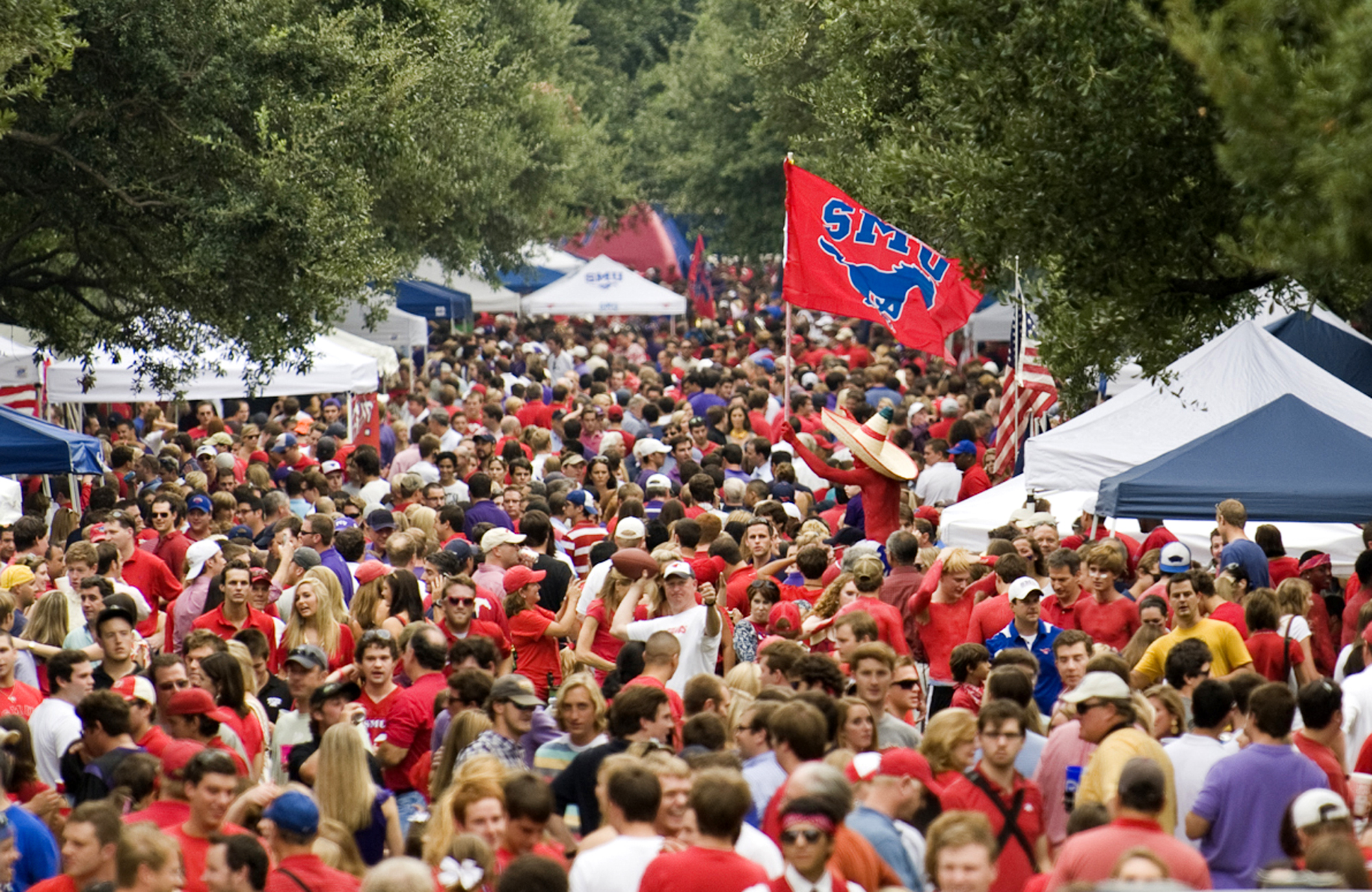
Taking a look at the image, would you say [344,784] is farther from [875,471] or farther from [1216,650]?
[875,471]

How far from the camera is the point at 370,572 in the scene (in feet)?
35.3

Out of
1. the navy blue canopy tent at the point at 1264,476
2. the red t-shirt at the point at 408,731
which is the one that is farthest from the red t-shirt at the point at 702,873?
the navy blue canopy tent at the point at 1264,476

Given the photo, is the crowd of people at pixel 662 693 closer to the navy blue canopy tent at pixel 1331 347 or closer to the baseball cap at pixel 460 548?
the baseball cap at pixel 460 548

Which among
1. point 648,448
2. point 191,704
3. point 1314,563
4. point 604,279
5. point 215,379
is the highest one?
point 604,279

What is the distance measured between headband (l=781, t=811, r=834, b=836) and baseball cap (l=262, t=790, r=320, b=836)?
1.53 meters

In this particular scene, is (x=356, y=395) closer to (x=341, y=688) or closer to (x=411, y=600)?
(x=411, y=600)

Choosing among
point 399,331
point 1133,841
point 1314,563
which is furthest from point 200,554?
point 399,331

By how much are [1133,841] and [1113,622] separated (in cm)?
456

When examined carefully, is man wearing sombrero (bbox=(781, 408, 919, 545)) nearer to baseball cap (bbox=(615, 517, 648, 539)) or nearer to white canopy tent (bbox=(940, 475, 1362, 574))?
white canopy tent (bbox=(940, 475, 1362, 574))

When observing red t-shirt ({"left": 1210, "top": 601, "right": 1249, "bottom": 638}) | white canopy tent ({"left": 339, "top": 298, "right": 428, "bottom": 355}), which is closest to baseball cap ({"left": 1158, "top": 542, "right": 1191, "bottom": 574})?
red t-shirt ({"left": 1210, "top": 601, "right": 1249, "bottom": 638})

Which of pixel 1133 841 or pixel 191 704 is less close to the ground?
pixel 191 704

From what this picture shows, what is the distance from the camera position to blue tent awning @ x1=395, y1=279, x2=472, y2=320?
32.4 meters

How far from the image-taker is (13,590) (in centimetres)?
1097

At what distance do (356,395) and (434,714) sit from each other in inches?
599
